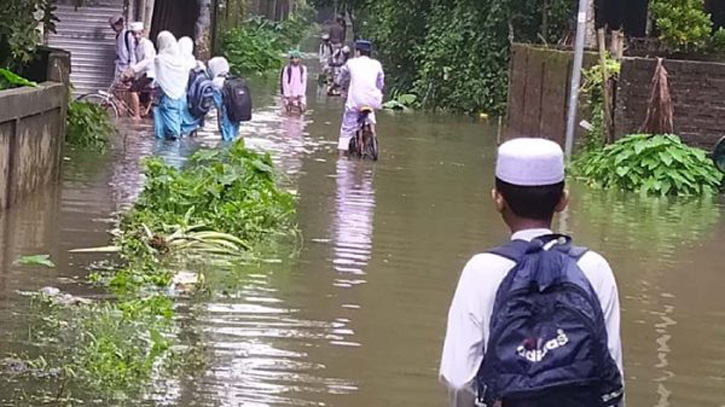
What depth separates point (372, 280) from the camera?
32.4 ft

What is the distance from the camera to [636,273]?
1074 cm

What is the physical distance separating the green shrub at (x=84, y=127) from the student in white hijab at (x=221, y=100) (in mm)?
2597

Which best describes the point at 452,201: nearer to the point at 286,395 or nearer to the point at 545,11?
the point at 286,395

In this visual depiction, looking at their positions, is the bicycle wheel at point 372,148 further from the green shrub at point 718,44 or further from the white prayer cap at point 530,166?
the white prayer cap at point 530,166

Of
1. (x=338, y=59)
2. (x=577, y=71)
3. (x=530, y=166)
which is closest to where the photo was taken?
(x=530, y=166)

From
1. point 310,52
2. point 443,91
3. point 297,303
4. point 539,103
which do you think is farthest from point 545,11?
point 310,52

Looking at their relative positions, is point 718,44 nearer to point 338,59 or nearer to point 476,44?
point 476,44

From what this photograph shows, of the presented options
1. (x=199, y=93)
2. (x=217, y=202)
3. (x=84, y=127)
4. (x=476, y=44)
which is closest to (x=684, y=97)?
(x=199, y=93)

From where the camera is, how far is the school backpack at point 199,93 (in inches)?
782

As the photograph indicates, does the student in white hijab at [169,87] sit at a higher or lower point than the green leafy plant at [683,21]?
lower

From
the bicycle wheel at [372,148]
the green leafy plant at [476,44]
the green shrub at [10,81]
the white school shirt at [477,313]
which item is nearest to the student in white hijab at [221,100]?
the bicycle wheel at [372,148]

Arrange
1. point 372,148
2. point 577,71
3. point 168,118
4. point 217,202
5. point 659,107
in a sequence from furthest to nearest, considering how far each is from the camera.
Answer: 1. point 168,118
2. point 372,148
3. point 577,71
4. point 659,107
5. point 217,202

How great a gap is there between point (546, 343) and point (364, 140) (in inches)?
578

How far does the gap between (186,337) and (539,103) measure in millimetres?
15029
